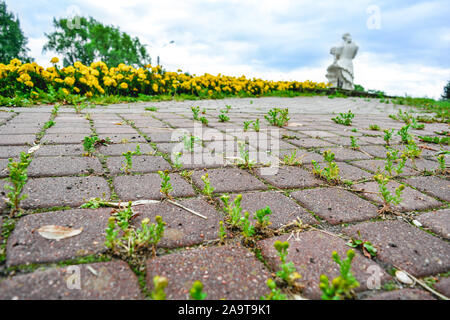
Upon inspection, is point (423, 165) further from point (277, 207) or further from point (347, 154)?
point (277, 207)

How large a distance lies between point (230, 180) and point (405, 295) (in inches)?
45.7

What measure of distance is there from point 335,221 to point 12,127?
127 inches

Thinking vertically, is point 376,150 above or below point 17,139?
below

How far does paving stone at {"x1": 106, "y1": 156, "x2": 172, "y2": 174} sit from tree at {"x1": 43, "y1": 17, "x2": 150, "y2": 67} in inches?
1546

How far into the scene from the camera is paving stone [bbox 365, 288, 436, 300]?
1.02m

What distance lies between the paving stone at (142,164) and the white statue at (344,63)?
1515cm

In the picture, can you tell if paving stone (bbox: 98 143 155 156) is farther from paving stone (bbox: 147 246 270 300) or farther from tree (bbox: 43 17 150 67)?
tree (bbox: 43 17 150 67)

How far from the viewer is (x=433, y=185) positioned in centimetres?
210

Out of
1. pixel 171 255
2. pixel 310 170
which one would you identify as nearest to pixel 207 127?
pixel 310 170

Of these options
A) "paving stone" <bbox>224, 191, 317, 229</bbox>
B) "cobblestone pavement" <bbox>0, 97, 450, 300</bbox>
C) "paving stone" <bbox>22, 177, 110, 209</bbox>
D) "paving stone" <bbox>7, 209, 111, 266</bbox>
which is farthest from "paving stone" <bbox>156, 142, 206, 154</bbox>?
"paving stone" <bbox>7, 209, 111, 266</bbox>

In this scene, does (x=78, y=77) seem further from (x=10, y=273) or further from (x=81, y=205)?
(x=10, y=273)

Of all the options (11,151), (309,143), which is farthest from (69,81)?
(309,143)

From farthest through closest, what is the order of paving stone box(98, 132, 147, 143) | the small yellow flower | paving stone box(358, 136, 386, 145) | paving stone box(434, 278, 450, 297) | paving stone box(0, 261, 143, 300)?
the small yellow flower → paving stone box(358, 136, 386, 145) → paving stone box(98, 132, 147, 143) → paving stone box(434, 278, 450, 297) → paving stone box(0, 261, 143, 300)

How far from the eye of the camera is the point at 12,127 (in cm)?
315
